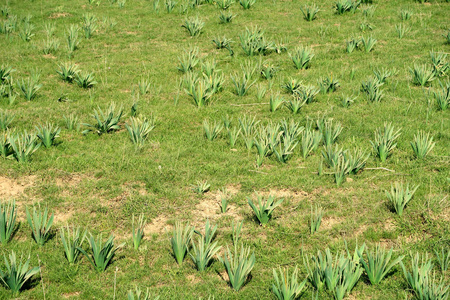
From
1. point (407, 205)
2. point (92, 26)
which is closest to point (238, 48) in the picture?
point (92, 26)

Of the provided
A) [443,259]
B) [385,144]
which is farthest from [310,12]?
[443,259]

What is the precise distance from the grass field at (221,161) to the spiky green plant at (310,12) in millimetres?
501

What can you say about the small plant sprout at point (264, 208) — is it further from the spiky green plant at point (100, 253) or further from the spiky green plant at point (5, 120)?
the spiky green plant at point (5, 120)

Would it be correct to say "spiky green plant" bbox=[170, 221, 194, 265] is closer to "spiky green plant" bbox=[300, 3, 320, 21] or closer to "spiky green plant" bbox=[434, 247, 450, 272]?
"spiky green plant" bbox=[434, 247, 450, 272]

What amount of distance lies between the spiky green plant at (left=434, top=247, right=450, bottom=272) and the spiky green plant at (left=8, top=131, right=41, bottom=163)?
11.9 feet

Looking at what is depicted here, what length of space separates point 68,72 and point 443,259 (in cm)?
536

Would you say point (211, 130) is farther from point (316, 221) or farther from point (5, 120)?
point (5, 120)

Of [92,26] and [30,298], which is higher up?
[92,26]

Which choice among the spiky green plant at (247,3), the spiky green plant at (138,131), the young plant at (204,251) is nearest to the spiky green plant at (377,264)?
the young plant at (204,251)

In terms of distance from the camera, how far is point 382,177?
14.0 ft

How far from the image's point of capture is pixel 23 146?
175 inches

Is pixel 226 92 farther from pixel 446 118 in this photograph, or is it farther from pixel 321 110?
pixel 446 118

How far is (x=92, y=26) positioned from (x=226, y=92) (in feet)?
11.5

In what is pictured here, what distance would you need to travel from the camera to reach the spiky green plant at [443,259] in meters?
3.06
